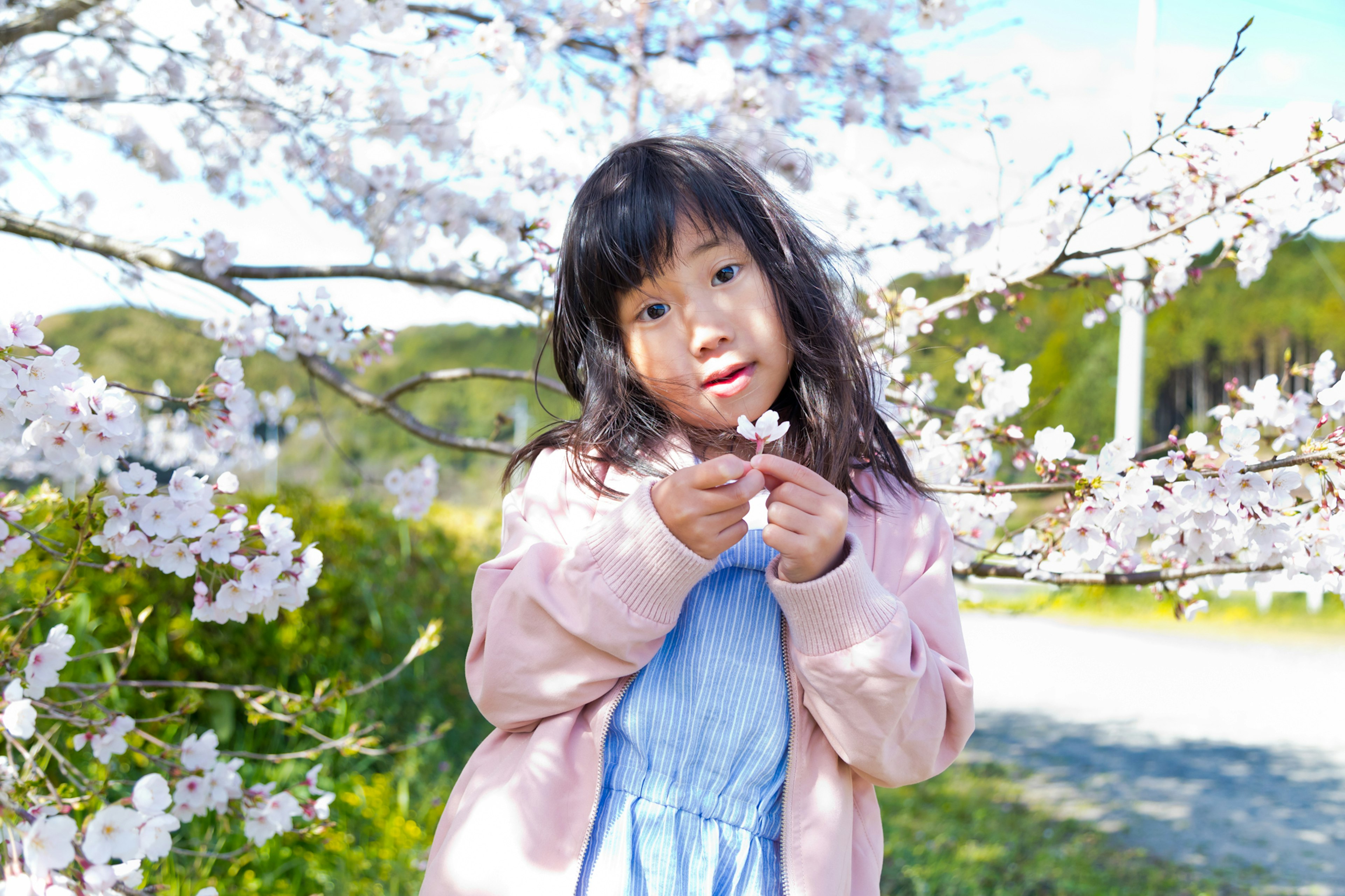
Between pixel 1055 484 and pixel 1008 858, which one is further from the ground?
pixel 1055 484

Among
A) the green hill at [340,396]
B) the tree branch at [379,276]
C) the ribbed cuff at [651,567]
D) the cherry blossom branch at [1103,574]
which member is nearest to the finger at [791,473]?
the ribbed cuff at [651,567]

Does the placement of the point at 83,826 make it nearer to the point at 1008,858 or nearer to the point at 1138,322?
the point at 1008,858

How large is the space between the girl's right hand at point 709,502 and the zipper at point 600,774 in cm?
18

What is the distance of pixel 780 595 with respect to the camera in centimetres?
101

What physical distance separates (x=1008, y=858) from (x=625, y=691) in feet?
8.97

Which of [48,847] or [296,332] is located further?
[296,332]

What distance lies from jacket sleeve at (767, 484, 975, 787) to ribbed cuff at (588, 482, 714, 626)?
0.10 metres

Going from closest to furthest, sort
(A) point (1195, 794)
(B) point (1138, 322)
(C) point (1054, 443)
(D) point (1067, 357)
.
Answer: (C) point (1054, 443) → (A) point (1195, 794) → (B) point (1138, 322) → (D) point (1067, 357)

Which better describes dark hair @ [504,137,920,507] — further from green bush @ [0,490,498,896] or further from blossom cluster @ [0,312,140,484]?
green bush @ [0,490,498,896]

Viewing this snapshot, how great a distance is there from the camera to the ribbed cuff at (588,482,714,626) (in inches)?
39.0

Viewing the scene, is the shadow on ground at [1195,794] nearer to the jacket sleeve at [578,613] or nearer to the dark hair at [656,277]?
the dark hair at [656,277]

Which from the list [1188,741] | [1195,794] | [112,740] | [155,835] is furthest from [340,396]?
[1188,741]

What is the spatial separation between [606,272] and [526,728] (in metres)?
0.56

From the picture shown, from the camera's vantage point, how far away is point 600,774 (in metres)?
1.03
